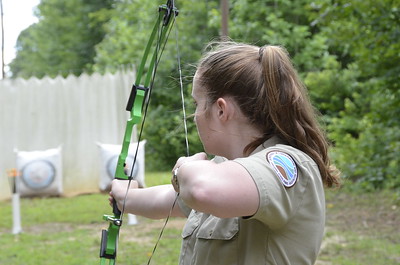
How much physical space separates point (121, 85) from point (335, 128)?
412 cm

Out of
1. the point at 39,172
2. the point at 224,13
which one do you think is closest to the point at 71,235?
the point at 39,172

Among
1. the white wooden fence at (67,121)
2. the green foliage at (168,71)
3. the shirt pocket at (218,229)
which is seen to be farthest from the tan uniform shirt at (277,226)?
the green foliage at (168,71)

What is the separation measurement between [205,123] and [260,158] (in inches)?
8.4

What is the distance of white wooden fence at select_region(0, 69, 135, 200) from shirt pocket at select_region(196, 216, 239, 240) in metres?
7.14

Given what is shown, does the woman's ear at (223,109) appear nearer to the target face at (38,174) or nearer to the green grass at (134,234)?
the green grass at (134,234)

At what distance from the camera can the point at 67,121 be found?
889 cm

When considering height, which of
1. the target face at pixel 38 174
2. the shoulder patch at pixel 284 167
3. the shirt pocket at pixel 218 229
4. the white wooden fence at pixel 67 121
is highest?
the shoulder patch at pixel 284 167

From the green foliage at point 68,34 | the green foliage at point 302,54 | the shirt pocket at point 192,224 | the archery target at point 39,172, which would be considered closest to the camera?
the shirt pocket at point 192,224

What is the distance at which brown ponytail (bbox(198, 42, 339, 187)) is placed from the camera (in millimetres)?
1364

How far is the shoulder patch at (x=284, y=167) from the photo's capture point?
1229 millimetres

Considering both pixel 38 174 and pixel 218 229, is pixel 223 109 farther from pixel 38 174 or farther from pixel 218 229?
pixel 38 174

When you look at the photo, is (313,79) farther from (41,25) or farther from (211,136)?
(41,25)

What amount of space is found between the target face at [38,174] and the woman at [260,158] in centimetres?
715

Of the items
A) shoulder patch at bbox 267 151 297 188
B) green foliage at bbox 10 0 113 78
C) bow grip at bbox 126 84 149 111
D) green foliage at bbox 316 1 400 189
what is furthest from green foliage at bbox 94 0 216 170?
shoulder patch at bbox 267 151 297 188
